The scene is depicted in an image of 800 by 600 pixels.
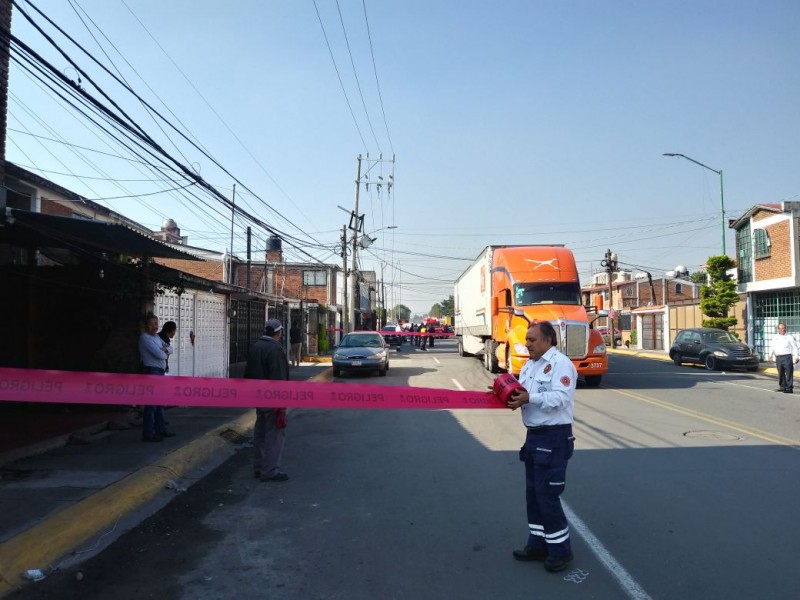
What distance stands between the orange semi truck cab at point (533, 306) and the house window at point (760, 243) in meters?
13.8

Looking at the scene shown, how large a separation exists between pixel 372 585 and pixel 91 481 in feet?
12.0

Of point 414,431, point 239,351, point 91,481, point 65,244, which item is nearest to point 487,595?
point 91,481

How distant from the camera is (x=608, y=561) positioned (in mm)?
4340

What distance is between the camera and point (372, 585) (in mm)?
3980

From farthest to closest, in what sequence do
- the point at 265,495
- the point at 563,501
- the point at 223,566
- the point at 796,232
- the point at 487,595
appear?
the point at 796,232
the point at 265,495
the point at 563,501
the point at 223,566
the point at 487,595

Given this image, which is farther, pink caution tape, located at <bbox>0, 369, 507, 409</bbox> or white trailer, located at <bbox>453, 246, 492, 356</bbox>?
white trailer, located at <bbox>453, 246, 492, 356</bbox>

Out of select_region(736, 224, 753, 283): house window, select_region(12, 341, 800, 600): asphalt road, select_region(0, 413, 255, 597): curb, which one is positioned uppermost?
select_region(736, 224, 753, 283): house window

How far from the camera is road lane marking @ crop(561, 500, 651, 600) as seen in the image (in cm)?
384

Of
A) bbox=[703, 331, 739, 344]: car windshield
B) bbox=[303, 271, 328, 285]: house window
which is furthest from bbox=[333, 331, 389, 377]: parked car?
bbox=[303, 271, 328, 285]: house window

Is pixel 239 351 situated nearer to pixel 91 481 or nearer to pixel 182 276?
pixel 182 276

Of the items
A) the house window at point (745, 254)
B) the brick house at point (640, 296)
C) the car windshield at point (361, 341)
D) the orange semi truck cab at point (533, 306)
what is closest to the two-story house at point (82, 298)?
the orange semi truck cab at point (533, 306)

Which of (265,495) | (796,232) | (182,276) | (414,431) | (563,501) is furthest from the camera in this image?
(796,232)

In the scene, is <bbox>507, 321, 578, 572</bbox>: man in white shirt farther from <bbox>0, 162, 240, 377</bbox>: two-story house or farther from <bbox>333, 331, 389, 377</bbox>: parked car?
<bbox>333, 331, 389, 377</bbox>: parked car

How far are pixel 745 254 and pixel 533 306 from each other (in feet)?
57.4
